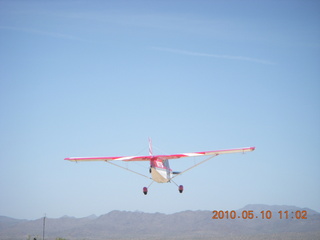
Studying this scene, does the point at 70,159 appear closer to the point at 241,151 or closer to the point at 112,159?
the point at 112,159

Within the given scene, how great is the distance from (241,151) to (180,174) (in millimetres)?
6353

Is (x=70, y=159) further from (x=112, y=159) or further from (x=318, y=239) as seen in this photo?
(x=318, y=239)

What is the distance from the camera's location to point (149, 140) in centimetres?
4812

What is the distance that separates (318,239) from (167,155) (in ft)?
571

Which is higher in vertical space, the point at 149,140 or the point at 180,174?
the point at 149,140

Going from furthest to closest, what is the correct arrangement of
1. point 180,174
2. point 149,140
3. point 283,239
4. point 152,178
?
point 283,239 < point 149,140 < point 180,174 < point 152,178

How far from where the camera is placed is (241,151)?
41781 millimetres

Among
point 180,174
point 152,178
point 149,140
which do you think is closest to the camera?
point 152,178

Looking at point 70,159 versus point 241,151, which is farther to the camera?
point 70,159

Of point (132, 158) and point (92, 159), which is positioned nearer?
point (132, 158)

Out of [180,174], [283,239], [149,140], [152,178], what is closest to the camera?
[152,178]

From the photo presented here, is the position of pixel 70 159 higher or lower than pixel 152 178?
higher

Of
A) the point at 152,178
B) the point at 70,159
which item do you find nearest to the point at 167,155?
the point at 152,178

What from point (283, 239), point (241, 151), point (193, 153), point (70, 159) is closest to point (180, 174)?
point (193, 153)
